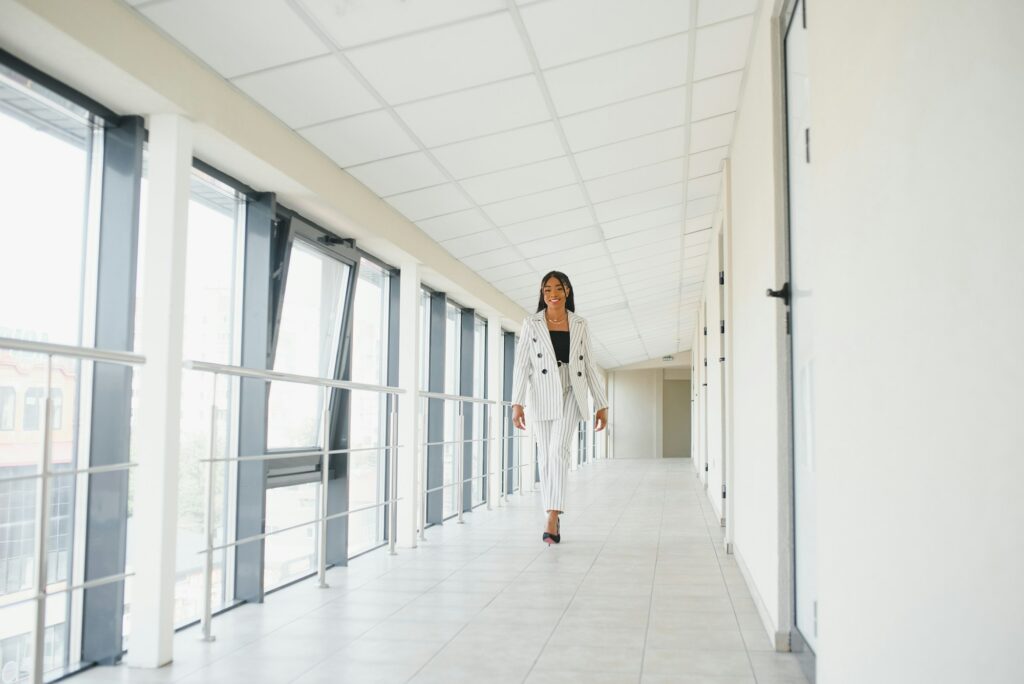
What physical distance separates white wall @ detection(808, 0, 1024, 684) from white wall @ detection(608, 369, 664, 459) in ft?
56.2

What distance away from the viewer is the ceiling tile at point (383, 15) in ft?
7.70

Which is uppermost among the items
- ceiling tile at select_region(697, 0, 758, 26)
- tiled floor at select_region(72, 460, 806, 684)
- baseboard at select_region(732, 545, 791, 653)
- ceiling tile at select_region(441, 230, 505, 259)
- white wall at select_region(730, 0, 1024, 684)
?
ceiling tile at select_region(697, 0, 758, 26)

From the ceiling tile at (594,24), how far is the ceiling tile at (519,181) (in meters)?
1.05

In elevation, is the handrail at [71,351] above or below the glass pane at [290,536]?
above

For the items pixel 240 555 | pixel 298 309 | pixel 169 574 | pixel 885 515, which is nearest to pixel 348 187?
pixel 298 309

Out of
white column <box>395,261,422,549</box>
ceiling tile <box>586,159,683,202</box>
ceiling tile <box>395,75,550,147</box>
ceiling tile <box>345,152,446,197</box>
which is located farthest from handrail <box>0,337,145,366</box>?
ceiling tile <box>586,159,683,202</box>

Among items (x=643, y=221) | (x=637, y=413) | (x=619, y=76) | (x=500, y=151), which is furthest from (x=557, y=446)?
(x=637, y=413)

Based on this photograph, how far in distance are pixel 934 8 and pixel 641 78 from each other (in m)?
2.52

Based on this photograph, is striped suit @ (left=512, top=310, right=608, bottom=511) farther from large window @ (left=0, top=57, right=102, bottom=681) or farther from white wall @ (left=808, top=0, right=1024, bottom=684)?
white wall @ (left=808, top=0, right=1024, bottom=684)

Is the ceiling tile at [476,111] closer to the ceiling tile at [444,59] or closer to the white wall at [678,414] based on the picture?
the ceiling tile at [444,59]

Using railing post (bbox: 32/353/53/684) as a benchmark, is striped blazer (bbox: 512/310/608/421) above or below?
above

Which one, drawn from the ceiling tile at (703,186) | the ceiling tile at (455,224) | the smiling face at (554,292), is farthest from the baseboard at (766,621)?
the ceiling tile at (703,186)

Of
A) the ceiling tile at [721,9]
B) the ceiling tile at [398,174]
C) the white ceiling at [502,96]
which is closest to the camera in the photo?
the white ceiling at [502,96]

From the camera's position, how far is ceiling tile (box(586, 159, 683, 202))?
445cm
